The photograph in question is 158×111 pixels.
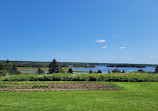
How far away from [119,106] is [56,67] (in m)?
35.3

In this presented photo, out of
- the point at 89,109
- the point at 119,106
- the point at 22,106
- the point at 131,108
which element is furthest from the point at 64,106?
the point at 131,108

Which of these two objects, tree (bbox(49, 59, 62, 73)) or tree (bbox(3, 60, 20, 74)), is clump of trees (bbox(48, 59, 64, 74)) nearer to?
tree (bbox(49, 59, 62, 73))

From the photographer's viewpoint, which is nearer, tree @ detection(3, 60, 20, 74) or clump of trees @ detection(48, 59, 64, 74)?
tree @ detection(3, 60, 20, 74)

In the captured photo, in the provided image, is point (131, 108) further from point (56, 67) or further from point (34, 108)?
point (56, 67)

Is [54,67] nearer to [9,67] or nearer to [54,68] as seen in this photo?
[54,68]

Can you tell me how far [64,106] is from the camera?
18.6 feet

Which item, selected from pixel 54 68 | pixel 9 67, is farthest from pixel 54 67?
pixel 9 67

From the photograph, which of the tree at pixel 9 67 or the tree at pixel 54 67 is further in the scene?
the tree at pixel 54 67

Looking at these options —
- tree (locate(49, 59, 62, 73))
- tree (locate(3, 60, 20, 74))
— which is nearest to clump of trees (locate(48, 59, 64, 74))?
tree (locate(49, 59, 62, 73))

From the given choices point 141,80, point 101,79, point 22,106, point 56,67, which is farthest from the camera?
point 56,67

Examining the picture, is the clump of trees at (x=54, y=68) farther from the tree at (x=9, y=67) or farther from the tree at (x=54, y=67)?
the tree at (x=9, y=67)

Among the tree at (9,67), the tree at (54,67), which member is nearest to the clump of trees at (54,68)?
the tree at (54,67)

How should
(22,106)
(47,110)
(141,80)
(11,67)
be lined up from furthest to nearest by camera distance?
1. (11,67)
2. (141,80)
3. (22,106)
4. (47,110)

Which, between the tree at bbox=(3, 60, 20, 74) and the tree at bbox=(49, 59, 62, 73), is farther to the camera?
the tree at bbox=(49, 59, 62, 73)
